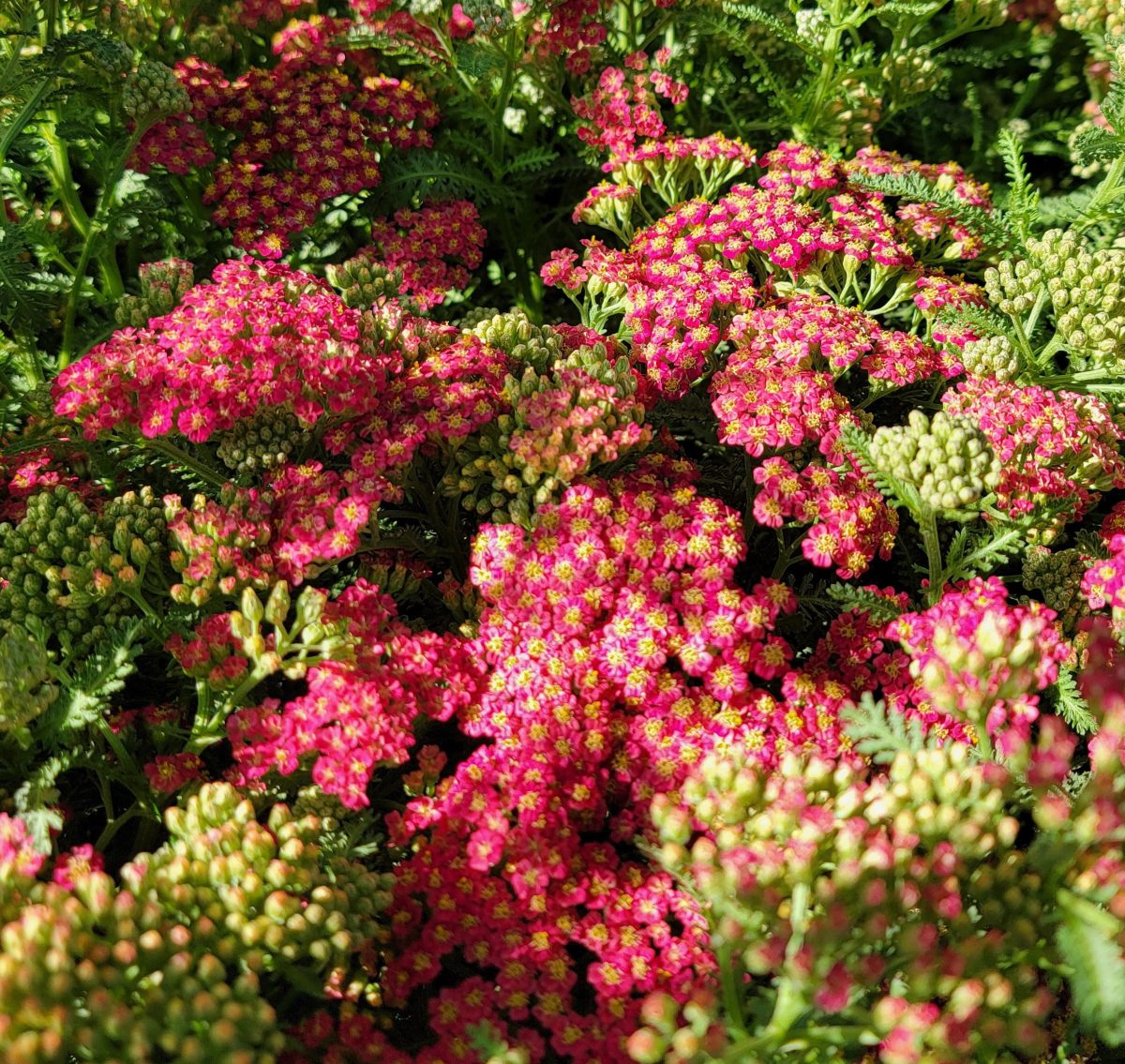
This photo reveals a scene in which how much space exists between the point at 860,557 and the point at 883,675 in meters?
0.28

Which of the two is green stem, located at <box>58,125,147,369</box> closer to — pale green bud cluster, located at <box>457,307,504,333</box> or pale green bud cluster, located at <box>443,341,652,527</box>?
pale green bud cluster, located at <box>457,307,504,333</box>

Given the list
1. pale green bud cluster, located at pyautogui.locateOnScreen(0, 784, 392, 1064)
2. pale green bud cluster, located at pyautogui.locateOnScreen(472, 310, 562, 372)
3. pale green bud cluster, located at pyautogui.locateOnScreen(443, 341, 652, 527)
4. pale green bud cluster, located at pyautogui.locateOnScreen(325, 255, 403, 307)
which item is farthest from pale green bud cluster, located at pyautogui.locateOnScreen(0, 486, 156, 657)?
pale green bud cluster, located at pyautogui.locateOnScreen(472, 310, 562, 372)

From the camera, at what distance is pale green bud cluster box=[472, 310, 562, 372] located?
2.39m

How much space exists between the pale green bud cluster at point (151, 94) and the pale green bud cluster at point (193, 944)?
6.15 feet

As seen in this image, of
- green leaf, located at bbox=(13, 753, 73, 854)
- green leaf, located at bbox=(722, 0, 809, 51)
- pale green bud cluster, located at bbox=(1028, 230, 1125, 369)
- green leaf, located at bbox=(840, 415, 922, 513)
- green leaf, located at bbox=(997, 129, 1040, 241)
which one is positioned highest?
green leaf, located at bbox=(722, 0, 809, 51)

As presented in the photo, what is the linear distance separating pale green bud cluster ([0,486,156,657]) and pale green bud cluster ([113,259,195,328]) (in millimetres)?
539

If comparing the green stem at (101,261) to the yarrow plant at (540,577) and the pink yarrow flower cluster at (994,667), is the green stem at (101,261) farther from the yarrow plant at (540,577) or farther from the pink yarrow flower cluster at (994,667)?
the pink yarrow flower cluster at (994,667)

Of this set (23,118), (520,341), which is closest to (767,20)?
(520,341)

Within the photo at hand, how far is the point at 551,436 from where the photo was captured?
207cm

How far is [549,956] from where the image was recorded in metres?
1.75

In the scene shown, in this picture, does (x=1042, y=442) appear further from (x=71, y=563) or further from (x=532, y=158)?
(x=71, y=563)

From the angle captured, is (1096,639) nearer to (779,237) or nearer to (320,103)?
(779,237)

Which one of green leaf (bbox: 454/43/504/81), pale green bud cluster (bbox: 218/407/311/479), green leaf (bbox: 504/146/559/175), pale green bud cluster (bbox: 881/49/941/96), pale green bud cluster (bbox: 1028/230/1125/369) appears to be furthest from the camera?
pale green bud cluster (bbox: 881/49/941/96)

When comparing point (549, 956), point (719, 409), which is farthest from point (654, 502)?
point (549, 956)
